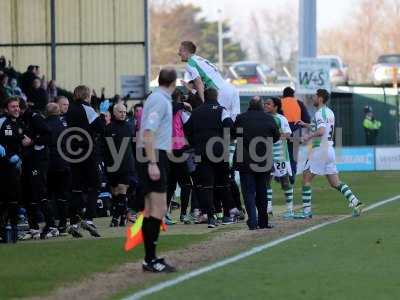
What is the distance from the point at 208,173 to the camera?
19219 mm

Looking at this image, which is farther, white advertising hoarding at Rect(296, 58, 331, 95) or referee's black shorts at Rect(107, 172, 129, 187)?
white advertising hoarding at Rect(296, 58, 331, 95)

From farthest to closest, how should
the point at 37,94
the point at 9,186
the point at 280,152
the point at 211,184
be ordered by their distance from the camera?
the point at 37,94
the point at 280,152
the point at 211,184
the point at 9,186

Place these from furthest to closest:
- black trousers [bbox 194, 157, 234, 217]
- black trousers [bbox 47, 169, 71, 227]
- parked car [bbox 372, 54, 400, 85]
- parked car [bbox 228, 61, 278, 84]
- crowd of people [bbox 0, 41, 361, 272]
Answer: parked car [bbox 228, 61, 278, 84] < parked car [bbox 372, 54, 400, 85] < black trousers [bbox 194, 157, 234, 217] < black trousers [bbox 47, 169, 71, 227] < crowd of people [bbox 0, 41, 361, 272]

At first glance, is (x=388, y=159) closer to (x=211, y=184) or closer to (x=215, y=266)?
(x=211, y=184)

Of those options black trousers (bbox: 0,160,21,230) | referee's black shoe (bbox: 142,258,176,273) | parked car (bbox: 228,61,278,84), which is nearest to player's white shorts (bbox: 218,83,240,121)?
black trousers (bbox: 0,160,21,230)

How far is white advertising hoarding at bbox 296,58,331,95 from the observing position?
3425cm

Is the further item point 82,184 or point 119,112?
point 119,112

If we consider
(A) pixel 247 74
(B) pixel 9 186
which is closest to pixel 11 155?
(B) pixel 9 186

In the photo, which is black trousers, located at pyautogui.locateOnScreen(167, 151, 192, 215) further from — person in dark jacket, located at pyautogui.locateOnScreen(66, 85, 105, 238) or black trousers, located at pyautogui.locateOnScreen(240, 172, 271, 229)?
person in dark jacket, located at pyautogui.locateOnScreen(66, 85, 105, 238)

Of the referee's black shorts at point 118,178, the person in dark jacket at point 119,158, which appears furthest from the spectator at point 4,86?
the referee's black shorts at point 118,178

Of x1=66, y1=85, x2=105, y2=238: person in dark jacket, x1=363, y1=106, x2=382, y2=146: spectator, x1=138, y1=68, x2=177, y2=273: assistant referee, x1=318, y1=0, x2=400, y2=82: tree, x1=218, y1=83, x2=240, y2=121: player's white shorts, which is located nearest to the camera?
x1=138, y1=68, x2=177, y2=273: assistant referee

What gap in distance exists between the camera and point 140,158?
14.7m

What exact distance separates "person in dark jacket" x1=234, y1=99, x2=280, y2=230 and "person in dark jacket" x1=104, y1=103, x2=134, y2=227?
2.42m

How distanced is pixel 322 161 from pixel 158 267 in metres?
7.47
